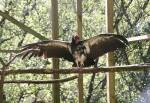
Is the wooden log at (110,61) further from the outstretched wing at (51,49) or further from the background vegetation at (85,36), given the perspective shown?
the background vegetation at (85,36)

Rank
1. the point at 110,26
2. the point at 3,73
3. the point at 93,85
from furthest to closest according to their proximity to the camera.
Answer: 1. the point at 93,85
2. the point at 110,26
3. the point at 3,73

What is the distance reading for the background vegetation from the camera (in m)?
19.8

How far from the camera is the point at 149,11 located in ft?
68.2

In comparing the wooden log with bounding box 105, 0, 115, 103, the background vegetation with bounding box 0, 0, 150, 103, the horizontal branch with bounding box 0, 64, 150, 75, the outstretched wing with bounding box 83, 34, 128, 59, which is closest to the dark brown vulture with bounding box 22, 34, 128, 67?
the outstretched wing with bounding box 83, 34, 128, 59

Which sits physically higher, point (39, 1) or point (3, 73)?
point (39, 1)

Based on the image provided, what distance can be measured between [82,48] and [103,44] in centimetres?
22

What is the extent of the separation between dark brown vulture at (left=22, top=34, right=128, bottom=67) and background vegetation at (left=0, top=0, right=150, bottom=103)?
14.7m

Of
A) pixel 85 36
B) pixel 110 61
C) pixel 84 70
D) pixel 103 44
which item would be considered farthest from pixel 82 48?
pixel 85 36

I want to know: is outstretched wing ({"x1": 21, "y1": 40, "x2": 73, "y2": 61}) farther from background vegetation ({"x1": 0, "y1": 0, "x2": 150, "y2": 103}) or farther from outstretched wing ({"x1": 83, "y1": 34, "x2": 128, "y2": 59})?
background vegetation ({"x1": 0, "y1": 0, "x2": 150, "y2": 103})

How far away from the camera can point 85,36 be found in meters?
21.7

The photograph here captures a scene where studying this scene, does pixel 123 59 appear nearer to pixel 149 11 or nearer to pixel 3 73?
pixel 149 11

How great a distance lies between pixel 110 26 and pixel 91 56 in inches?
82.7

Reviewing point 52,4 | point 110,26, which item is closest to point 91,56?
point 110,26

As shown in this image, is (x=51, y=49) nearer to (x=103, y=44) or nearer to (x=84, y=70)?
(x=103, y=44)
